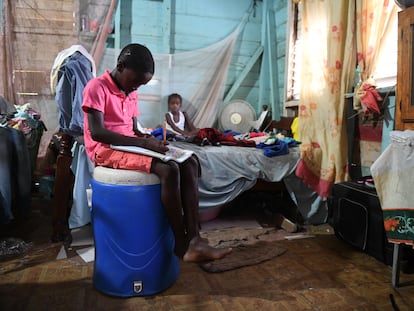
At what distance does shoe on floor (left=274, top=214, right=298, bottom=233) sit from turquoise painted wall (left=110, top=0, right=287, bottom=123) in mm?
1798

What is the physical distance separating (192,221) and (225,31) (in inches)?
138

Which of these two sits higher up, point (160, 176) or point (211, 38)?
point (211, 38)

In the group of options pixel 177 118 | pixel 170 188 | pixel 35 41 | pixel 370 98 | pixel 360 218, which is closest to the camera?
pixel 170 188

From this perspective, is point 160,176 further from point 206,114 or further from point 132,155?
point 206,114

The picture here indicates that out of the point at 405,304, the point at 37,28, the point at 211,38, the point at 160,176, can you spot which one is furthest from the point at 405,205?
the point at 37,28

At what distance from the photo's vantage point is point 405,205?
164 centimetres

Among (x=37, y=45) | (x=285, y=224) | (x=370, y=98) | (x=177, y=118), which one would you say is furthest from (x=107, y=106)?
(x=37, y=45)

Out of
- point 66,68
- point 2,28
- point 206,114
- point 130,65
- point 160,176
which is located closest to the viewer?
point 160,176

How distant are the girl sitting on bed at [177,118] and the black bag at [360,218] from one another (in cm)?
201

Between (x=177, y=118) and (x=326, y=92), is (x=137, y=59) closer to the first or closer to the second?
(x=326, y=92)

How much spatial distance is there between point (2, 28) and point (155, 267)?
11.2 feet

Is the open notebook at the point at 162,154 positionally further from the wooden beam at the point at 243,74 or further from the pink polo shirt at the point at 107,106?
the wooden beam at the point at 243,74

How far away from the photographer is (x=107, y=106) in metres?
1.77

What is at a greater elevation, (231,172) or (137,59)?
(137,59)
